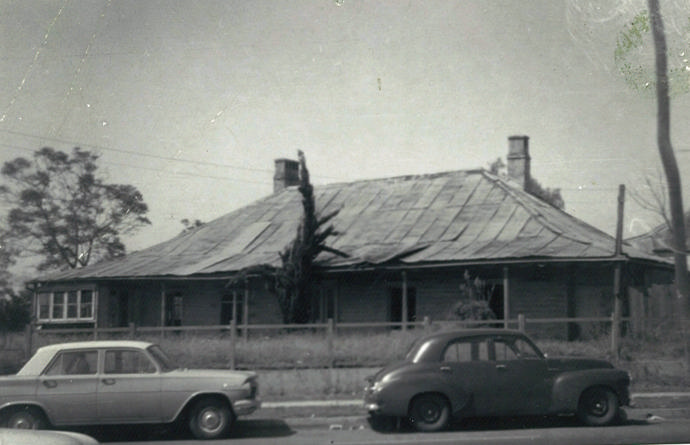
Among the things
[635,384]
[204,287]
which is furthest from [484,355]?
[204,287]

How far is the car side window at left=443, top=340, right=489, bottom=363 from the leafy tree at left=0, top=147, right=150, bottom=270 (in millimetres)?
3995

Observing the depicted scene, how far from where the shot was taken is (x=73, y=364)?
8.73 m

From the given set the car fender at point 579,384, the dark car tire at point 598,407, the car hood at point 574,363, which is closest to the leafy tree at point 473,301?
the car hood at point 574,363

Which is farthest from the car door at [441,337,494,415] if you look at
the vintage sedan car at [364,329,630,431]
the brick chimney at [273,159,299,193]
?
the brick chimney at [273,159,299,193]

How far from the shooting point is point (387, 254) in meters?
10.5

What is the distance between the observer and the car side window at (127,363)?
28.8 ft

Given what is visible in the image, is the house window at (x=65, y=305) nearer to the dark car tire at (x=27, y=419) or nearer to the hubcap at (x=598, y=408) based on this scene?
the dark car tire at (x=27, y=419)

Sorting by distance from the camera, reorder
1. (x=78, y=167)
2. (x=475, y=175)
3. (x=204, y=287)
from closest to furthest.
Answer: (x=78, y=167), (x=204, y=287), (x=475, y=175)

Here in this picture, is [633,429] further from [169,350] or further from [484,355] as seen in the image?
[169,350]

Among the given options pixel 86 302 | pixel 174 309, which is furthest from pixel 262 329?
pixel 86 302

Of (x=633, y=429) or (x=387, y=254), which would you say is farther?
(x=387, y=254)

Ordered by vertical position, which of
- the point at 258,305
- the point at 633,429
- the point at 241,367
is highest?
the point at 258,305

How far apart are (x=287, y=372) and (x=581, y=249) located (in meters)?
4.14

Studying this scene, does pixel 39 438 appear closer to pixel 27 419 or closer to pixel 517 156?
pixel 27 419
